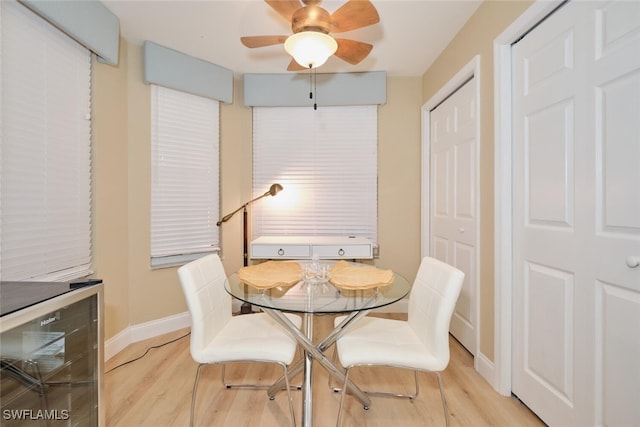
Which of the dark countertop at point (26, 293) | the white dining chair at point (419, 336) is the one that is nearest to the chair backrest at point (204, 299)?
the dark countertop at point (26, 293)

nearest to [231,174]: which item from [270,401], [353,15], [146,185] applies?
[146,185]

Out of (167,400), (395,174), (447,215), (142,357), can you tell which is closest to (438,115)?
(395,174)

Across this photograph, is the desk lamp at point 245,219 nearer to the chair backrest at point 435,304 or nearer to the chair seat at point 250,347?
the chair seat at point 250,347

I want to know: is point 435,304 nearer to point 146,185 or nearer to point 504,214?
point 504,214

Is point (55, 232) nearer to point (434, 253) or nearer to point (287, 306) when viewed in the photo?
point (287, 306)

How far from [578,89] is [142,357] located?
3136 mm

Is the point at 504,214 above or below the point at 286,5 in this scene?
below

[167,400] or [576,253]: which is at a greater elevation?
[576,253]

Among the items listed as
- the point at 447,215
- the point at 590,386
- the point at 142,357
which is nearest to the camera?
the point at 590,386

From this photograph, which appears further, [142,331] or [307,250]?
[307,250]

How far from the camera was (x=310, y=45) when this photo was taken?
1620 millimetres

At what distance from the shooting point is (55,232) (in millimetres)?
1874

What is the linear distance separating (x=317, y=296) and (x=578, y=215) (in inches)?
48.6

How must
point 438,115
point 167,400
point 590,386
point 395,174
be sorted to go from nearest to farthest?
point 590,386
point 167,400
point 438,115
point 395,174
